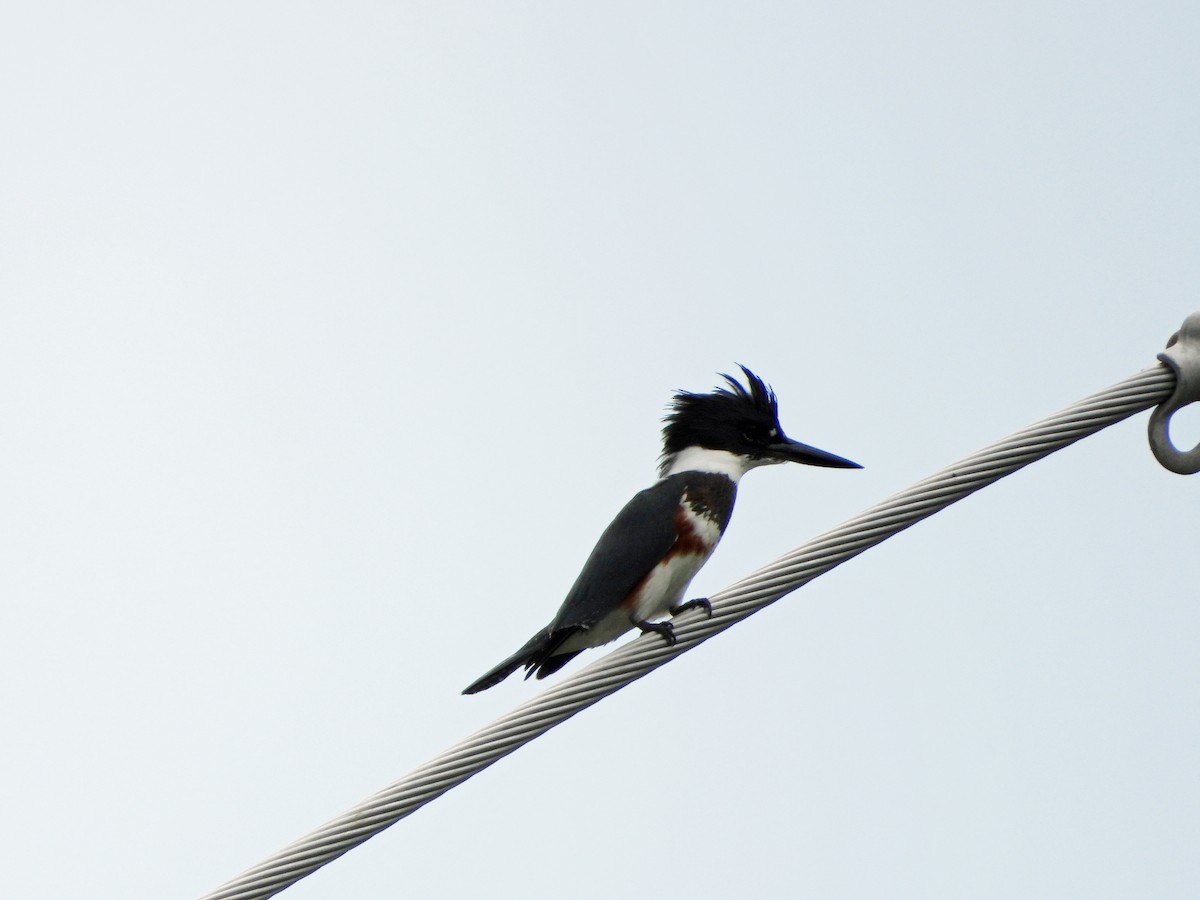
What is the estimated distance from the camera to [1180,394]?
9.18 feet

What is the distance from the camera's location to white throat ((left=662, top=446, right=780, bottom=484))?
13.9 feet

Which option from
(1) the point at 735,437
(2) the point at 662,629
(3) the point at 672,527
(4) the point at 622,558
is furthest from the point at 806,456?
(2) the point at 662,629

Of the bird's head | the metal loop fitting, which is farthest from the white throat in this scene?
the metal loop fitting

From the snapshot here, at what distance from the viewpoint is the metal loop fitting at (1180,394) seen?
2795 millimetres

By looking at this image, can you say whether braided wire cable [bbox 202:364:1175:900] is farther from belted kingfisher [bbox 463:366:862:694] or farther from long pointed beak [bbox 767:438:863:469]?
long pointed beak [bbox 767:438:863:469]

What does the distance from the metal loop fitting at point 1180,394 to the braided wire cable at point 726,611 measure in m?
0.02

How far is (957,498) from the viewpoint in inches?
107

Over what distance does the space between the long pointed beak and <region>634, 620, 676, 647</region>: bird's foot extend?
90cm

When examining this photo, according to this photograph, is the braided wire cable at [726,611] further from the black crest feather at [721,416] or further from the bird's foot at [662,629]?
the black crest feather at [721,416]

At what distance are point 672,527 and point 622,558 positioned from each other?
0.19 metres

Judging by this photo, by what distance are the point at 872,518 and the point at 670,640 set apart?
516 mm

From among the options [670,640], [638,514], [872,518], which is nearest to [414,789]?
[670,640]

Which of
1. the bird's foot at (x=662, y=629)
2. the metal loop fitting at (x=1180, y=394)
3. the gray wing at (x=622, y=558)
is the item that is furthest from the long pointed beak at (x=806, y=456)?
the metal loop fitting at (x=1180, y=394)

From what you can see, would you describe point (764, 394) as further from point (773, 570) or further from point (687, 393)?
point (773, 570)
